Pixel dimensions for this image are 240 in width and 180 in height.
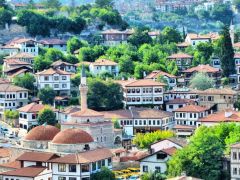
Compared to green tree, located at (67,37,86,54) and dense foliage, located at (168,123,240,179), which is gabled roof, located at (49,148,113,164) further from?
green tree, located at (67,37,86,54)

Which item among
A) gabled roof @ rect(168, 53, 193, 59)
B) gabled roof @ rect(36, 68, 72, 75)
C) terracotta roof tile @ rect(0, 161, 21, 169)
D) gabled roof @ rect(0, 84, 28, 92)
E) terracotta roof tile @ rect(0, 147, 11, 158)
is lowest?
terracotta roof tile @ rect(0, 161, 21, 169)

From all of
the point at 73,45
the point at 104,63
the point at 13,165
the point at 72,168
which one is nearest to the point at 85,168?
A: the point at 72,168

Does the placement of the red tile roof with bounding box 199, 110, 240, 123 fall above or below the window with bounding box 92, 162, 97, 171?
above

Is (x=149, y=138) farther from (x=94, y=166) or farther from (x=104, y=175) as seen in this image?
(x=104, y=175)

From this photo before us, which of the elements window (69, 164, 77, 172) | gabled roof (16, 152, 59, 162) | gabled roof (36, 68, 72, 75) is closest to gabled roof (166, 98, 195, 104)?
gabled roof (36, 68, 72, 75)

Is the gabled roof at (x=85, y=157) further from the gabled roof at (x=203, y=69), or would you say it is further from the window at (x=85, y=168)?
the gabled roof at (x=203, y=69)
